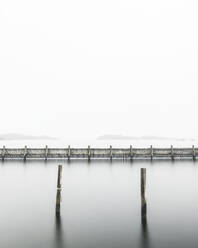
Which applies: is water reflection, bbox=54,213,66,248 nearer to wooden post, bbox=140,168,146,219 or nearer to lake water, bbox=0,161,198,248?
lake water, bbox=0,161,198,248

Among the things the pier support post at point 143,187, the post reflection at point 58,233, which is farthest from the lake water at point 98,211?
the pier support post at point 143,187

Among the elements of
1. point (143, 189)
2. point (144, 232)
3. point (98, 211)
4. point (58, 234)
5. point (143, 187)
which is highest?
point (143, 187)

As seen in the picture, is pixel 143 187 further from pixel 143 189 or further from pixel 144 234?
pixel 144 234

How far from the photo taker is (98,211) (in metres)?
15.6

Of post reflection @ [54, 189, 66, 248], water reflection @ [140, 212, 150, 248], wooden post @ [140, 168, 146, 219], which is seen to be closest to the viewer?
post reflection @ [54, 189, 66, 248]

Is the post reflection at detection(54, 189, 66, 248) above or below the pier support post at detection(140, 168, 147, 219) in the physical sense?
below

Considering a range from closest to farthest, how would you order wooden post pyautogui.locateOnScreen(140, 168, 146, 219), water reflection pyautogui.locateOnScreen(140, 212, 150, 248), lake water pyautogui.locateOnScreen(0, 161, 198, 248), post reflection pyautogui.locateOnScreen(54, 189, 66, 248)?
post reflection pyautogui.locateOnScreen(54, 189, 66, 248), water reflection pyautogui.locateOnScreen(140, 212, 150, 248), lake water pyautogui.locateOnScreen(0, 161, 198, 248), wooden post pyautogui.locateOnScreen(140, 168, 146, 219)

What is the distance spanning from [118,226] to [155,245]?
2.59 metres

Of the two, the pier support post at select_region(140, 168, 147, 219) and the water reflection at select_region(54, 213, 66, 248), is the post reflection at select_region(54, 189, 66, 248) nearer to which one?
the water reflection at select_region(54, 213, 66, 248)

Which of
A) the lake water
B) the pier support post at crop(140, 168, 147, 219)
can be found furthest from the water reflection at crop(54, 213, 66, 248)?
the pier support post at crop(140, 168, 147, 219)

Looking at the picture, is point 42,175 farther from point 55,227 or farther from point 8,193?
point 55,227

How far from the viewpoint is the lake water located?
11.3 metres

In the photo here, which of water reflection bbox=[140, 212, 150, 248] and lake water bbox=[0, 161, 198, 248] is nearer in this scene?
water reflection bbox=[140, 212, 150, 248]

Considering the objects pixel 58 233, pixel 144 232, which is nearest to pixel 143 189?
pixel 144 232
